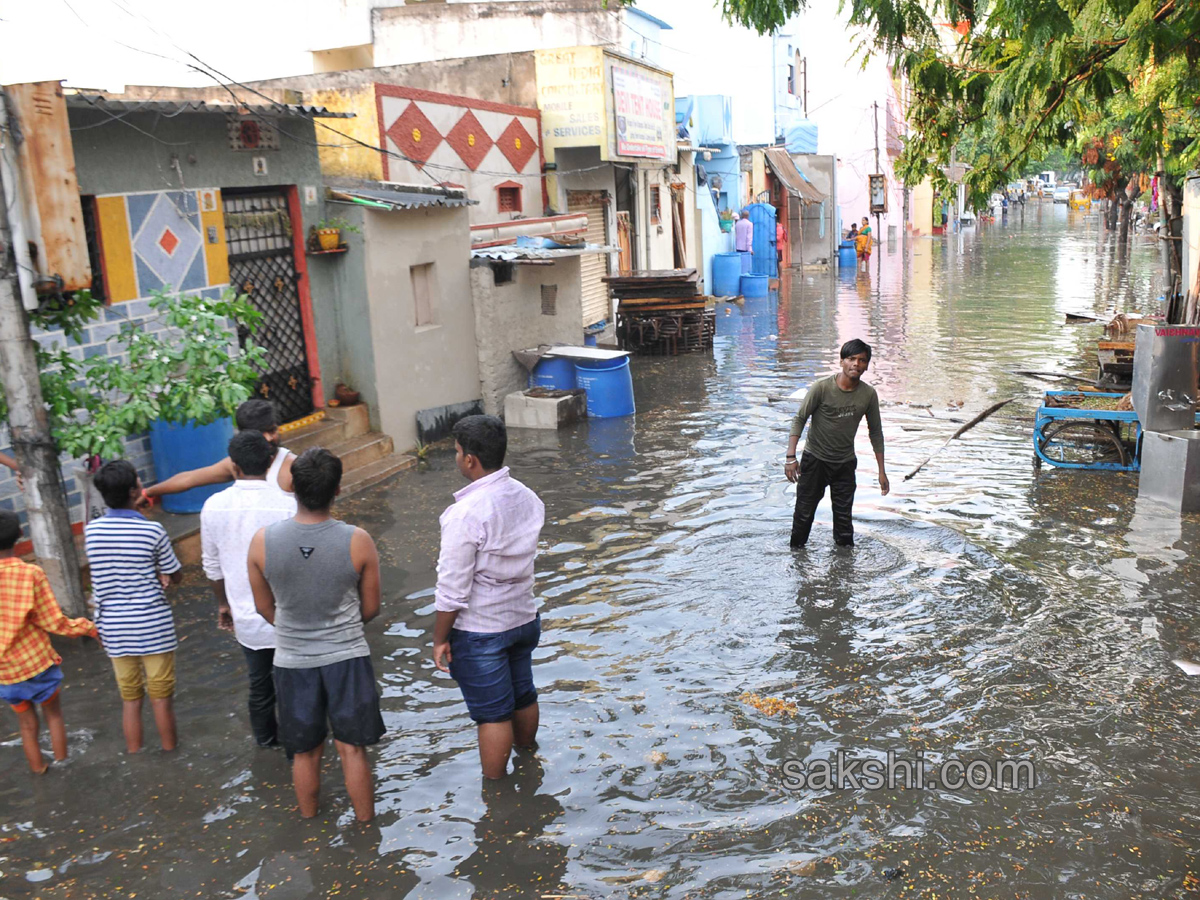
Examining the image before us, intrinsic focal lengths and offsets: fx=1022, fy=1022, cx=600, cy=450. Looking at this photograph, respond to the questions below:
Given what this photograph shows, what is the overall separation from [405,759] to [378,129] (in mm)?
9794

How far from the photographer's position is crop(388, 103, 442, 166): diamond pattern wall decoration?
13547 millimetres

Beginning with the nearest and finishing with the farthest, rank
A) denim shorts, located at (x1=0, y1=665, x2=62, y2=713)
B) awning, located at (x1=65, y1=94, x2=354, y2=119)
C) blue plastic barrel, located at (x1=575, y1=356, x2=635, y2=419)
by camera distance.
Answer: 1. denim shorts, located at (x1=0, y1=665, x2=62, y2=713)
2. awning, located at (x1=65, y1=94, x2=354, y2=119)
3. blue plastic barrel, located at (x1=575, y1=356, x2=635, y2=419)

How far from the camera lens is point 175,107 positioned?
8914 millimetres

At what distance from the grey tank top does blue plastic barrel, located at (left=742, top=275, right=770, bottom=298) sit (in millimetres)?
25476

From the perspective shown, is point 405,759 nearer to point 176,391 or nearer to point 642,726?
point 642,726

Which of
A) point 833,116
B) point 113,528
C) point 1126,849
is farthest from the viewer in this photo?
point 833,116

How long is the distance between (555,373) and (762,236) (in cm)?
2000

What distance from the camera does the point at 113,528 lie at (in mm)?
4969

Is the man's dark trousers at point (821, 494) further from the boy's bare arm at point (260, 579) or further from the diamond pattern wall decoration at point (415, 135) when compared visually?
the diamond pattern wall decoration at point (415, 135)

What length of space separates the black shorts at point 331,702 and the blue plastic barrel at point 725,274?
2550 centimetres

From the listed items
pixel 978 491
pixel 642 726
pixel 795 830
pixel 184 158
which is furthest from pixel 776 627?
pixel 184 158

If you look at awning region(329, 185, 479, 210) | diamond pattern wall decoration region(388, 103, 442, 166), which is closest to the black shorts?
awning region(329, 185, 479, 210)

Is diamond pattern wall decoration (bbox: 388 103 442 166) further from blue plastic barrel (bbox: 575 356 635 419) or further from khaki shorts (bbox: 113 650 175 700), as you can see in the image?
khaki shorts (bbox: 113 650 175 700)

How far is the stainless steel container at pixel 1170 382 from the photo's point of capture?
937 cm
